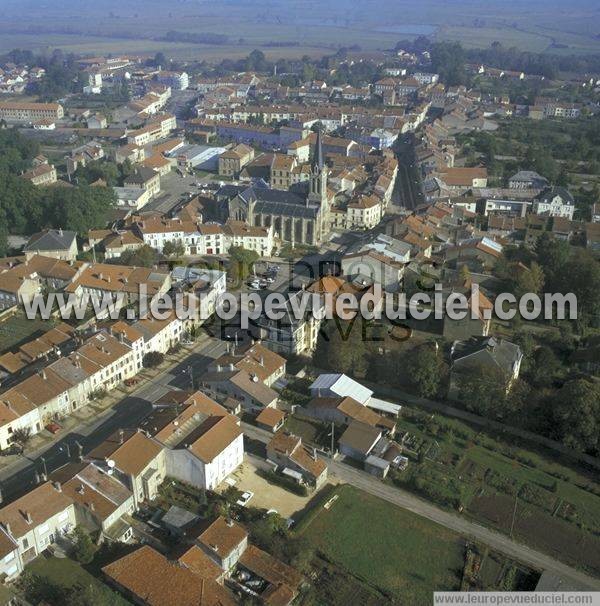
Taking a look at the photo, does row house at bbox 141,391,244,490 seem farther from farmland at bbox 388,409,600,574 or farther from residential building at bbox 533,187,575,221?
residential building at bbox 533,187,575,221

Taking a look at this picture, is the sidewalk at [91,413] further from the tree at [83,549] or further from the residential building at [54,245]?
the residential building at [54,245]

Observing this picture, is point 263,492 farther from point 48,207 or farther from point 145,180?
point 145,180

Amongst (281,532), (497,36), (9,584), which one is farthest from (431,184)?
(497,36)

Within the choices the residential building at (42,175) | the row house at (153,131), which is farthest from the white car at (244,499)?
the row house at (153,131)

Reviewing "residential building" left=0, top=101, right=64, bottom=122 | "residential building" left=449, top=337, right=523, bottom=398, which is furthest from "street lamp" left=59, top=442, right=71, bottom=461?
"residential building" left=0, top=101, right=64, bottom=122

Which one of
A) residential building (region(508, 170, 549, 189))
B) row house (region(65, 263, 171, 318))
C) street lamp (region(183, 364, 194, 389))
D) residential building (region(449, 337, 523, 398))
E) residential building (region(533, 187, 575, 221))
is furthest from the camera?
residential building (region(508, 170, 549, 189))

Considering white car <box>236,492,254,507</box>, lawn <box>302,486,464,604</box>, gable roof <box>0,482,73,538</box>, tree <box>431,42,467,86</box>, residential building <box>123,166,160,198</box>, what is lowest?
lawn <box>302,486,464,604</box>

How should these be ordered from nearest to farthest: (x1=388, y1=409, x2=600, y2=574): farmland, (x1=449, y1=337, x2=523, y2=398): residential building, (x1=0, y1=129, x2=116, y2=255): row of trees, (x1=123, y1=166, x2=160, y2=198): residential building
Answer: (x1=388, y1=409, x2=600, y2=574): farmland < (x1=449, y1=337, x2=523, y2=398): residential building < (x1=0, y1=129, x2=116, y2=255): row of trees < (x1=123, y1=166, x2=160, y2=198): residential building
